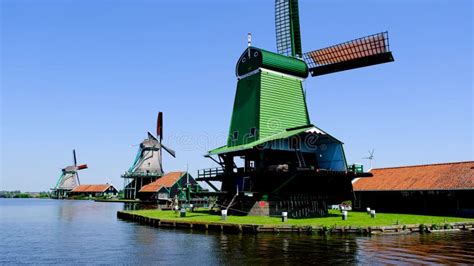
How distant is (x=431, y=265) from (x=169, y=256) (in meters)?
10.7

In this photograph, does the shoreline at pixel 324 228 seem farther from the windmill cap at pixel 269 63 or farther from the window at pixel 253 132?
the windmill cap at pixel 269 63

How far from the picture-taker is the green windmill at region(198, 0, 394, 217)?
34.0 metres

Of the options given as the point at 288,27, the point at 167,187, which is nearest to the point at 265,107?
the point at 288,27

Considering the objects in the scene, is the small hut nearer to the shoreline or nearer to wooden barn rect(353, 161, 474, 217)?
wooden barn rect(353, 161, 474, 217)

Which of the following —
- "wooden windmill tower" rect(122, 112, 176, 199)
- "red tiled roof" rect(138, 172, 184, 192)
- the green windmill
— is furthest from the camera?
"wooden windmill tower" rect(122, 112, 176, 199)

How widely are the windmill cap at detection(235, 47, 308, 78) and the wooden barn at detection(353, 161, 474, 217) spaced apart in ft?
44.0

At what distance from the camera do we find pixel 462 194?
114 feet

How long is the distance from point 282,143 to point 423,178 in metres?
14.0

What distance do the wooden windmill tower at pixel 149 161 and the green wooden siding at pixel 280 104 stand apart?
178ft

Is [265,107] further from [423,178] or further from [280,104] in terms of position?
[423,178]

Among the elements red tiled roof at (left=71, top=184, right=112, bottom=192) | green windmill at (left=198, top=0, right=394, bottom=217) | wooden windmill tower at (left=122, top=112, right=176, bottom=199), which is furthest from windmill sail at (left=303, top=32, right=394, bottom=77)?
red tiled roof at (left=71, top=184, right=112, bottom=192)

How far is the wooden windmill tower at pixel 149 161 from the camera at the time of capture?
8925cm

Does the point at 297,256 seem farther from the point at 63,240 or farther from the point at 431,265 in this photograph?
the point at 63,240

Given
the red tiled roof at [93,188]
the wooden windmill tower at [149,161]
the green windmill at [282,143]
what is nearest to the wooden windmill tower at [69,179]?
the red tiled roof at [93,188]
